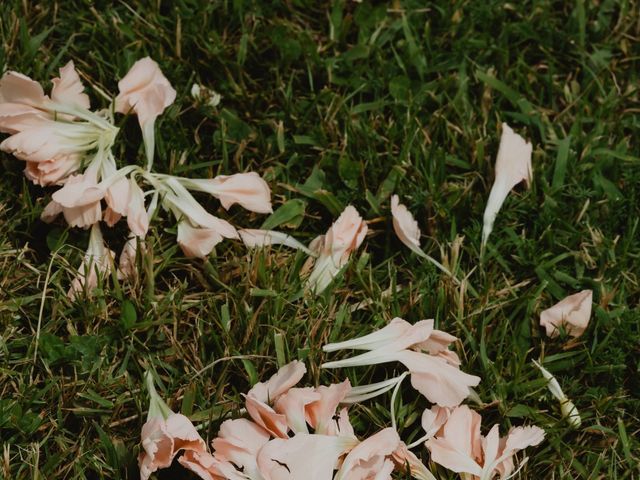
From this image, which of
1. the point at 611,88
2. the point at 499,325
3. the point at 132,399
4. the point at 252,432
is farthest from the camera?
the point at 611,88

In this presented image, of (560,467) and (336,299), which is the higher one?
(336,299)

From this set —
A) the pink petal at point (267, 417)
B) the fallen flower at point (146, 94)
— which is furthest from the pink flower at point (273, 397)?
the fallen flower at point (146, 94)

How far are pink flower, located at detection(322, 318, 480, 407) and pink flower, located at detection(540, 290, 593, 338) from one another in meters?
0.27

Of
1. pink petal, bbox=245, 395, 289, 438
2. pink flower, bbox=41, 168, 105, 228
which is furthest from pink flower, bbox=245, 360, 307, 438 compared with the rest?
pink flower, bbox=41, 168, 105, 228

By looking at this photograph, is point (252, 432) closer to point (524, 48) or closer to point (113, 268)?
point (113, 268)

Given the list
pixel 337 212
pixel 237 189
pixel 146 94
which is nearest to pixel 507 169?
pixel 337 212

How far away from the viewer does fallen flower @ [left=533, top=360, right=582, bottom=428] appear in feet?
7.25

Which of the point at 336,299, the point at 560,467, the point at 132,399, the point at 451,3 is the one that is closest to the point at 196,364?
the point at 132,399

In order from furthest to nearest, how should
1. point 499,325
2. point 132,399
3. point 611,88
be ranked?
point 611,88, point 499,325, point 132,399

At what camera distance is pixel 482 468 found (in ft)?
6.79

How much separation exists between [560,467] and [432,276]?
48cm

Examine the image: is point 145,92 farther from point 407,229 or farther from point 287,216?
point 407,229

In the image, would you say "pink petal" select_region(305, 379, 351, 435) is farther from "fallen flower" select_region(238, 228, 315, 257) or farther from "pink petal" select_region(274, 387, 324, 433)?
"fallen flower" select_region(238, 228, 315, 257)

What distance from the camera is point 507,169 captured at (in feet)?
8.17
